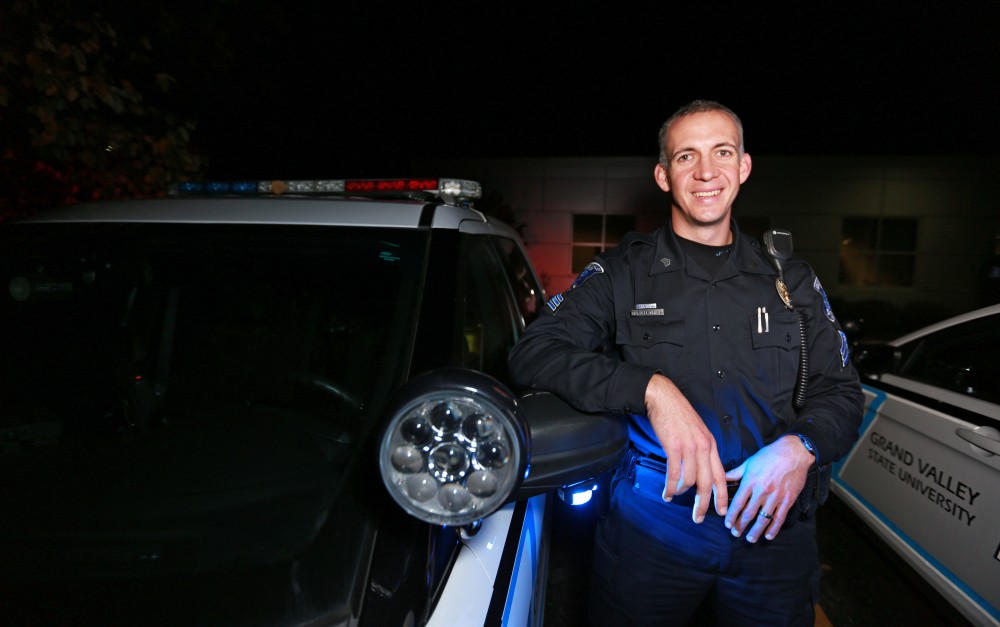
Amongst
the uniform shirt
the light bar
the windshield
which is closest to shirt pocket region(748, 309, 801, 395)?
the uniform shirt

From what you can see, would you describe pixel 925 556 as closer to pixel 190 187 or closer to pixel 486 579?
pixel 486 579

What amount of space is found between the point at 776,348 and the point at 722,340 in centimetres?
16

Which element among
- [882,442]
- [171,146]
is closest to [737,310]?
[882,442]

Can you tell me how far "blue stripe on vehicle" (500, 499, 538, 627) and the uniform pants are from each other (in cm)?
30

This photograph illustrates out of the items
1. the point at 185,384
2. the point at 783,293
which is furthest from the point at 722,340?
the point at 185,384

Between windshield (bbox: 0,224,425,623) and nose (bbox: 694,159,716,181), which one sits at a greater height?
nose (bbox: 694,159,716,181)

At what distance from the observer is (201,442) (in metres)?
1.42

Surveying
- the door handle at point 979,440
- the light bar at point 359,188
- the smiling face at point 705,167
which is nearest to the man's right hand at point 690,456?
the smiling face at point 705,167

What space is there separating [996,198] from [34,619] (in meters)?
16.4

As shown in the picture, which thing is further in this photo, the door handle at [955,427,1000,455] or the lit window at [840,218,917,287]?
the lit window at [840,218,917,287]

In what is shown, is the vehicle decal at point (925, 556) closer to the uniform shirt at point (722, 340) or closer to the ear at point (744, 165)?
the uniform shirt at point (722, 340)

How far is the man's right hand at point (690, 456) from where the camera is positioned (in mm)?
1393

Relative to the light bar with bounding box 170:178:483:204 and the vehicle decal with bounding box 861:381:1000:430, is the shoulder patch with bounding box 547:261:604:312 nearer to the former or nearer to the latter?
the light bar with bounding box 170:178:483:204

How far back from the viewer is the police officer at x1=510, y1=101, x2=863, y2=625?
5.47 feet
